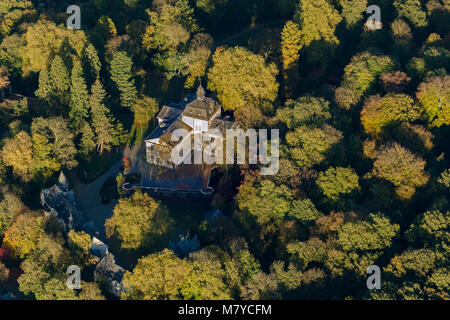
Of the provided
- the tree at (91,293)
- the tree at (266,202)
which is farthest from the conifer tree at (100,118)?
the tree at (91,293)

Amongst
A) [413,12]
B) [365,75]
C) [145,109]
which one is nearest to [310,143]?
[365,75]

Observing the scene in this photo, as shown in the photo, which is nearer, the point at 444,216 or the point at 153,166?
the point at 444,216

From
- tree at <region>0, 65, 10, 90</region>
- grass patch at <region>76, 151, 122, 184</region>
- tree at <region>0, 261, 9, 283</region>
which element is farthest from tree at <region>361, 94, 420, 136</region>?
tree at <region>0, 65, 10, 90</region>

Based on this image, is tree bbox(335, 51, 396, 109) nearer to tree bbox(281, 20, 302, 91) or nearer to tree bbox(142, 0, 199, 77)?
tree bbox(281, 20, 302, 91)

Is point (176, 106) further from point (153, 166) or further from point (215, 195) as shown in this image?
point (215, 195)

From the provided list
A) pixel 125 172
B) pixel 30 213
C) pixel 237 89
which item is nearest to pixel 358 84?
pixel 237 89

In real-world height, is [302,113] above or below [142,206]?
above

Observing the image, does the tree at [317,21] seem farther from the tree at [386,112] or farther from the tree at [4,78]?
the tree at [4,78]
